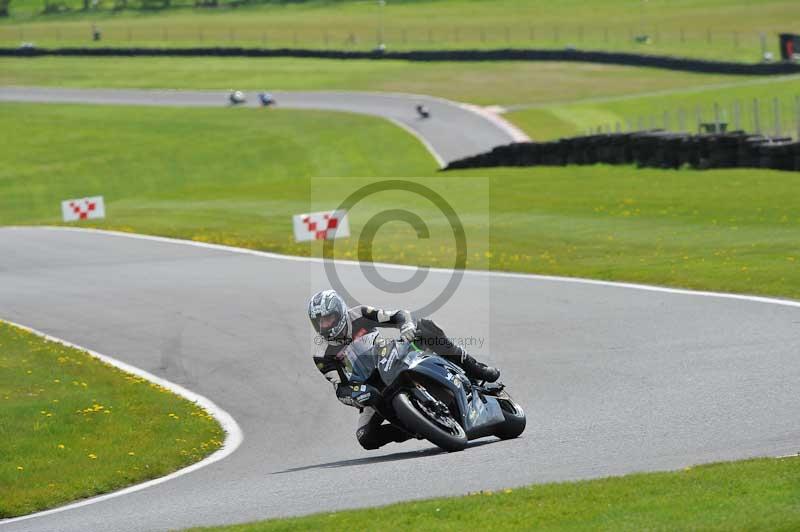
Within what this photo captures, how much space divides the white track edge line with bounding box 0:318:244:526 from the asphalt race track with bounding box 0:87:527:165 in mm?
39020

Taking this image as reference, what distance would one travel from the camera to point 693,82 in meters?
75.9

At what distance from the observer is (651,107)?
66188 mm

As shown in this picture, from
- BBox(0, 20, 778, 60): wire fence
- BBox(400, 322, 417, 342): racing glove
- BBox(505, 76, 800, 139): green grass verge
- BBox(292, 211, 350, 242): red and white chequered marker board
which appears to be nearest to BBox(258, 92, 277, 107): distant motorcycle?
BBox(505, 76, 800, 139): green grass verge

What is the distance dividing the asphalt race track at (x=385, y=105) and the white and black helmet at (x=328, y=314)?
4471cm

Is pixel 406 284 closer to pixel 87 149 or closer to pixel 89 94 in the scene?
pixel 87 149

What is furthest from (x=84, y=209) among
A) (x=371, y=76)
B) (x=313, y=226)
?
(x=371, y=76)

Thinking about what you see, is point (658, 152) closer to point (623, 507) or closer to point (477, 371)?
point (477, 371)

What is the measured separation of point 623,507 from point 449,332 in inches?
360

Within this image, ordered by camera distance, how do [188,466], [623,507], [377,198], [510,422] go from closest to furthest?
[623,507]
[510,422]
[188,466]
[377,198]

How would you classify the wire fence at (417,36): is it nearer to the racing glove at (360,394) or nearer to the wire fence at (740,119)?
the wire fence at (740,119)

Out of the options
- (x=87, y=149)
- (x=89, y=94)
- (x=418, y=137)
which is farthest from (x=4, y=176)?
(x=89, y=94)

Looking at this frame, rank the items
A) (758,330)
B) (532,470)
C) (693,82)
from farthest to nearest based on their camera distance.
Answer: (693,82), (758,330), (532,470)

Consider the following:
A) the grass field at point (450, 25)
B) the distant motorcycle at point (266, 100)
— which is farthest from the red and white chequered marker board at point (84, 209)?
the grass field at point (450, 25)

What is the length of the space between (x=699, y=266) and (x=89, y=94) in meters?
66.9
